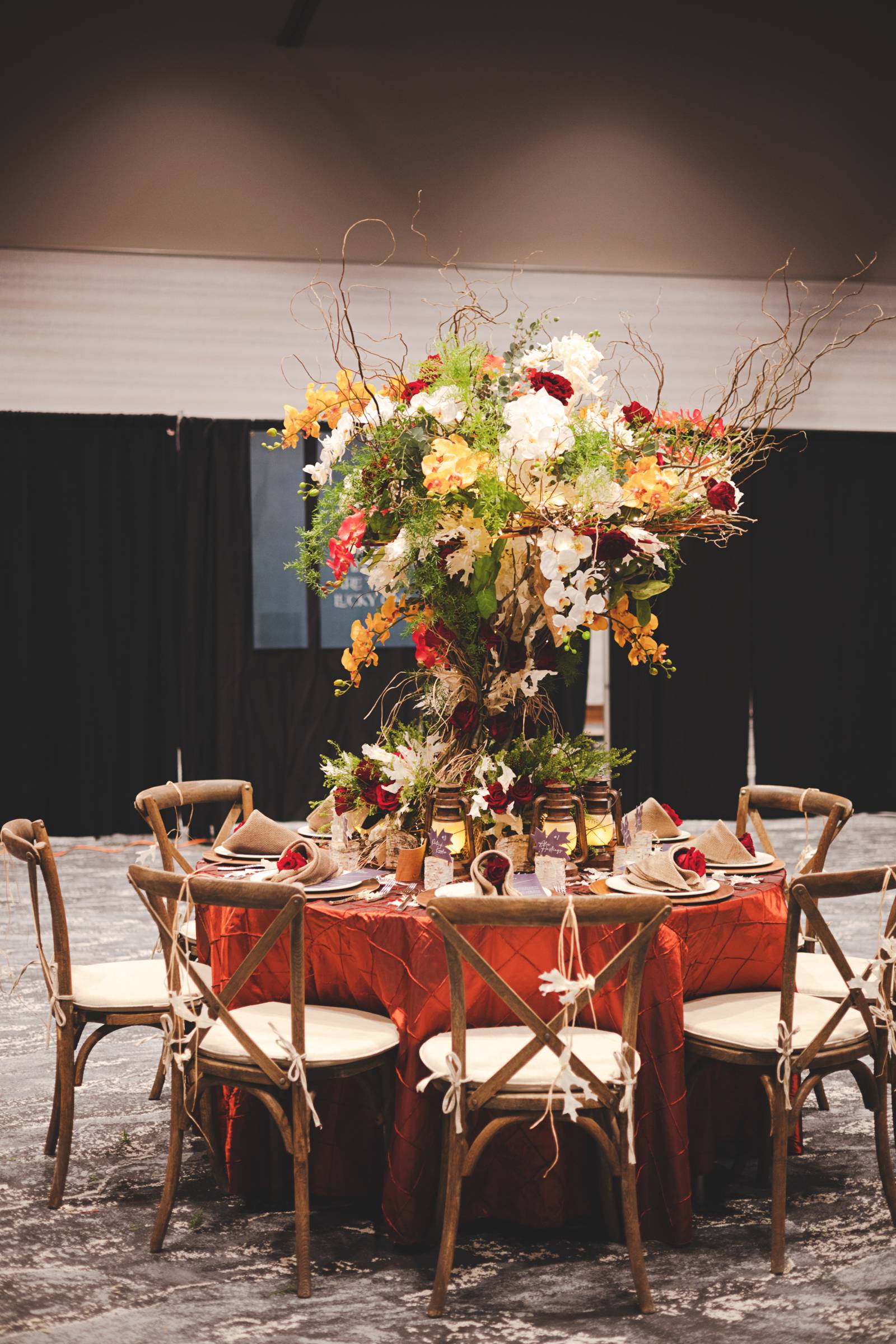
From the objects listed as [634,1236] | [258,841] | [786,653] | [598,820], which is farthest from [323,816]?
[786,653]

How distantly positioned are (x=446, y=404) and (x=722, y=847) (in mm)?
1279

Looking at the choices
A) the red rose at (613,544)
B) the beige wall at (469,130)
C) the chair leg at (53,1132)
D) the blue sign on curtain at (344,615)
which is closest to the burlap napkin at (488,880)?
the red rose at (613,544)

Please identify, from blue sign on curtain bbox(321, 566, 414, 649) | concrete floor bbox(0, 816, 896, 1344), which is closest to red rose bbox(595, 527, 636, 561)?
concrete floor bbox(0, 816, 896, 1344)

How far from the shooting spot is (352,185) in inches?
317

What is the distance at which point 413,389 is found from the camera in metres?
2.98

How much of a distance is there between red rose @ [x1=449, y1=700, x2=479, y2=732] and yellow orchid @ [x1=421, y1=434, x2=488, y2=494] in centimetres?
59

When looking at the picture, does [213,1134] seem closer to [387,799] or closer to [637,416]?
[387,799]

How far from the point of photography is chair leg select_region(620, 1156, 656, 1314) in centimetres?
242

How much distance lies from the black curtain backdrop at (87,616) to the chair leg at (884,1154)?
5851mm

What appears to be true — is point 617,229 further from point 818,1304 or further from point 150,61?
point 818,1304

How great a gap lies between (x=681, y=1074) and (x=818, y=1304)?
1.61 feet

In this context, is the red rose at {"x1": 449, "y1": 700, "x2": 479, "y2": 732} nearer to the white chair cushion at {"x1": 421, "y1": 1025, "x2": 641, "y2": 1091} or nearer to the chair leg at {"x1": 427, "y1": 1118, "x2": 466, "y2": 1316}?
the white chair cushion at {"x1": 421, "y1": 1025, "x2": 641, "y2": 1091}

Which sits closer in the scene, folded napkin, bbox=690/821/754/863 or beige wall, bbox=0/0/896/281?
folded napkin, bbox=690/821/754/863

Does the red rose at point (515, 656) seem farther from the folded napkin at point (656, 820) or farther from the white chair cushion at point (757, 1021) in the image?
the white chair cushion at point (757, 1021)
